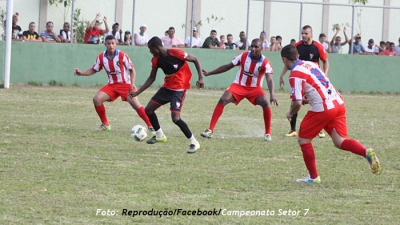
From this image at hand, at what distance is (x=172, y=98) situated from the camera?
37.8 feet

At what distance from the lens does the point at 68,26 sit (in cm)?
2355

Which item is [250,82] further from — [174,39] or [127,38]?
[127,38]

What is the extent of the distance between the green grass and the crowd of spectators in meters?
7.66

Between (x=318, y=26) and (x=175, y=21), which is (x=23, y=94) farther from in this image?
(x=318, y=26)

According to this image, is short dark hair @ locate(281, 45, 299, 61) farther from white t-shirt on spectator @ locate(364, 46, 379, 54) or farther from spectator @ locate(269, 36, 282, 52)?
white t-shirt on spectator @ locate(364, 46, 379, 54)

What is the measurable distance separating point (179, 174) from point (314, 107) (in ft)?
6.07

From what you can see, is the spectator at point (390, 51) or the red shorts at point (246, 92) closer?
the red shorts at point (246, 92)

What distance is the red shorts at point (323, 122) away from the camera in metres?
8.72

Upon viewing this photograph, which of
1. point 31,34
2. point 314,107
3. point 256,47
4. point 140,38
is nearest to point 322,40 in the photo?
point 140,38

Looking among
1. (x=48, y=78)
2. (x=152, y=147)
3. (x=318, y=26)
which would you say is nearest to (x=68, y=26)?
(x=48, y=78)

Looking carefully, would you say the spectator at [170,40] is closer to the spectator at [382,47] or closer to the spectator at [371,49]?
the spectator at [371,49]

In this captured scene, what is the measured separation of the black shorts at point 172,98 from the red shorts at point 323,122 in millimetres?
2996

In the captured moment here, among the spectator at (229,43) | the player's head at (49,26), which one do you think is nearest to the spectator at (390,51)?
the spectator at (229,43)

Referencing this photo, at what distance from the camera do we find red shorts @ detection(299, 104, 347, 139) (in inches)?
343
